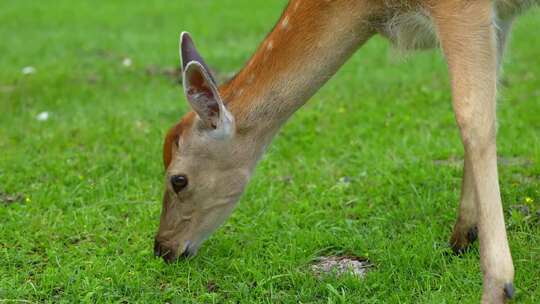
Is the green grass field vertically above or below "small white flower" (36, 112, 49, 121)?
above

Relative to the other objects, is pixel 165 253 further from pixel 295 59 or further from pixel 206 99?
pixel 295 59

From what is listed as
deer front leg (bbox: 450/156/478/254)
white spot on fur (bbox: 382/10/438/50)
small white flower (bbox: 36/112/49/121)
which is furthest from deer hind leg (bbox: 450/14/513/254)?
small white flower (bbox: 36/112/49/121)

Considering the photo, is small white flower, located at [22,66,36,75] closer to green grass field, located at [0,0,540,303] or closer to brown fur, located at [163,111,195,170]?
green grass field, located at [0,0,540,303]

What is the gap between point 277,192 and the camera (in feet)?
20.5

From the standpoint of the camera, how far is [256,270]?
4914mm

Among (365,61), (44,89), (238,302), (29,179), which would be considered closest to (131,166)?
(29,179)

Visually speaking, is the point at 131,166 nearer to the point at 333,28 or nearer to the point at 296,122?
the point at 296,122

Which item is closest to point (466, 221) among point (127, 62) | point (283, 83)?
point (283, 83)

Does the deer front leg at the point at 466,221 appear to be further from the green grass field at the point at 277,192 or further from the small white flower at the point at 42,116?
the small white flower at the point at 42,116

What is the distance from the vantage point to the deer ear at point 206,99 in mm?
4629

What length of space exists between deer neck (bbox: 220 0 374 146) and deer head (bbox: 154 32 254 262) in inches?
5.8

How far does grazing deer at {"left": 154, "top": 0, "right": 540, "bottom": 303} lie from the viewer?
4.50 metres

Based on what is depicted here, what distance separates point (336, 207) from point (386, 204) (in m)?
0.34

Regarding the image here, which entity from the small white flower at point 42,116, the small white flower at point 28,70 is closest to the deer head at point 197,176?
the small white flower at point 42,116
